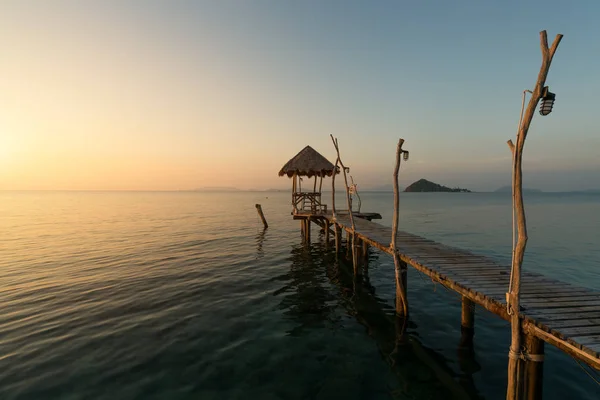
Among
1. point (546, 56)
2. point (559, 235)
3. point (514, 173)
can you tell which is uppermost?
point (546, 56)

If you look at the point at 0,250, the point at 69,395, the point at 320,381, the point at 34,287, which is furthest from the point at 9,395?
the point at 0,250

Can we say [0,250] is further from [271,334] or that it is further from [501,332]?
[501,332]

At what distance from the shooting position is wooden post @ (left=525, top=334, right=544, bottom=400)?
14.6 feet

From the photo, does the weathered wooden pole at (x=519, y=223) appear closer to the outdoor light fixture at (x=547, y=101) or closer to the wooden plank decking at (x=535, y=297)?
the outdoor light fixture at (x=547, y=101)

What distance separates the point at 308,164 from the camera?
20.9 m

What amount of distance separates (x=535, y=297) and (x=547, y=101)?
3544mm

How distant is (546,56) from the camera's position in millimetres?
4258

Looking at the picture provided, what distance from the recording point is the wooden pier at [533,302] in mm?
4070

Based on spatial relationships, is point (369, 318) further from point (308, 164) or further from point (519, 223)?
point (308, 164)

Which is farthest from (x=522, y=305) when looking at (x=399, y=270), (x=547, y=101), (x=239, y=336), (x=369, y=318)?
(x=239, y=336)

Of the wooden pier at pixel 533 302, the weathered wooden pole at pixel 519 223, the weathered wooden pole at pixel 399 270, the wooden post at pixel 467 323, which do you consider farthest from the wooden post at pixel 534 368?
the weathered wooden pole at pixel 399 270

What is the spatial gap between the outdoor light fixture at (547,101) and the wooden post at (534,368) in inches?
134

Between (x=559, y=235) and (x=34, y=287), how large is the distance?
129 feet

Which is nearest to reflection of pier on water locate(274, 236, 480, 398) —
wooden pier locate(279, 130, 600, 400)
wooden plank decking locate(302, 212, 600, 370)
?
wooden pier locate(279, 130, 600, 400)
